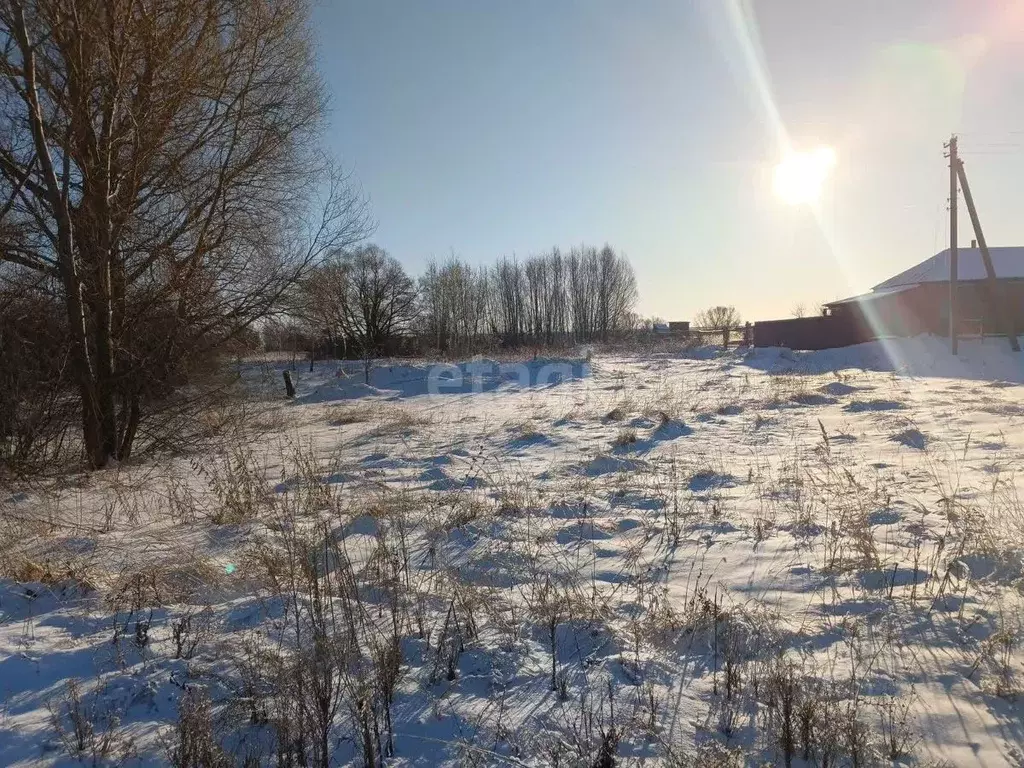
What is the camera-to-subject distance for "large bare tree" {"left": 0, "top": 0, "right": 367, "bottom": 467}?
6.30 meters

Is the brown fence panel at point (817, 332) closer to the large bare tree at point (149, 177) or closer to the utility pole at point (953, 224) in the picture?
the utility pole at point (953, 224)

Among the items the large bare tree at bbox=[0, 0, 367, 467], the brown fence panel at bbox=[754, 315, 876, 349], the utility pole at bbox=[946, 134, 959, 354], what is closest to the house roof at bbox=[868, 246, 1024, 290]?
the brown fence panel at bbox=[754, 315, 876, 349]

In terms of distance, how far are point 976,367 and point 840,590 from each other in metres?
21.1

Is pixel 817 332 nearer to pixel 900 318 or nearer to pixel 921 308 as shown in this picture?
pixel 900 318

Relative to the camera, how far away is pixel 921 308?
96.9 ft

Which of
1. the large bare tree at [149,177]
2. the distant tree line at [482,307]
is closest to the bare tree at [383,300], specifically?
the distant tree line at [482,307]

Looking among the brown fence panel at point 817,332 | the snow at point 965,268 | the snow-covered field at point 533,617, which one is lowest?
the snow-covered field at point 533,617

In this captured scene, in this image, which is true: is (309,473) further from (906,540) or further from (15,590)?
(906,540)

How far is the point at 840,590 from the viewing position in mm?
3330

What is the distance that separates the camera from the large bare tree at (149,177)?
630 centimetres

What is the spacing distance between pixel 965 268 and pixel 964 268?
0.17ft

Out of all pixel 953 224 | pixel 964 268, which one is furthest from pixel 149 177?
pixel 964 268

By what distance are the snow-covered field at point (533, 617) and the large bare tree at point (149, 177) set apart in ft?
6.15

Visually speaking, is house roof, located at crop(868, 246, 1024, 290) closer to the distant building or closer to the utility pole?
the distant building
